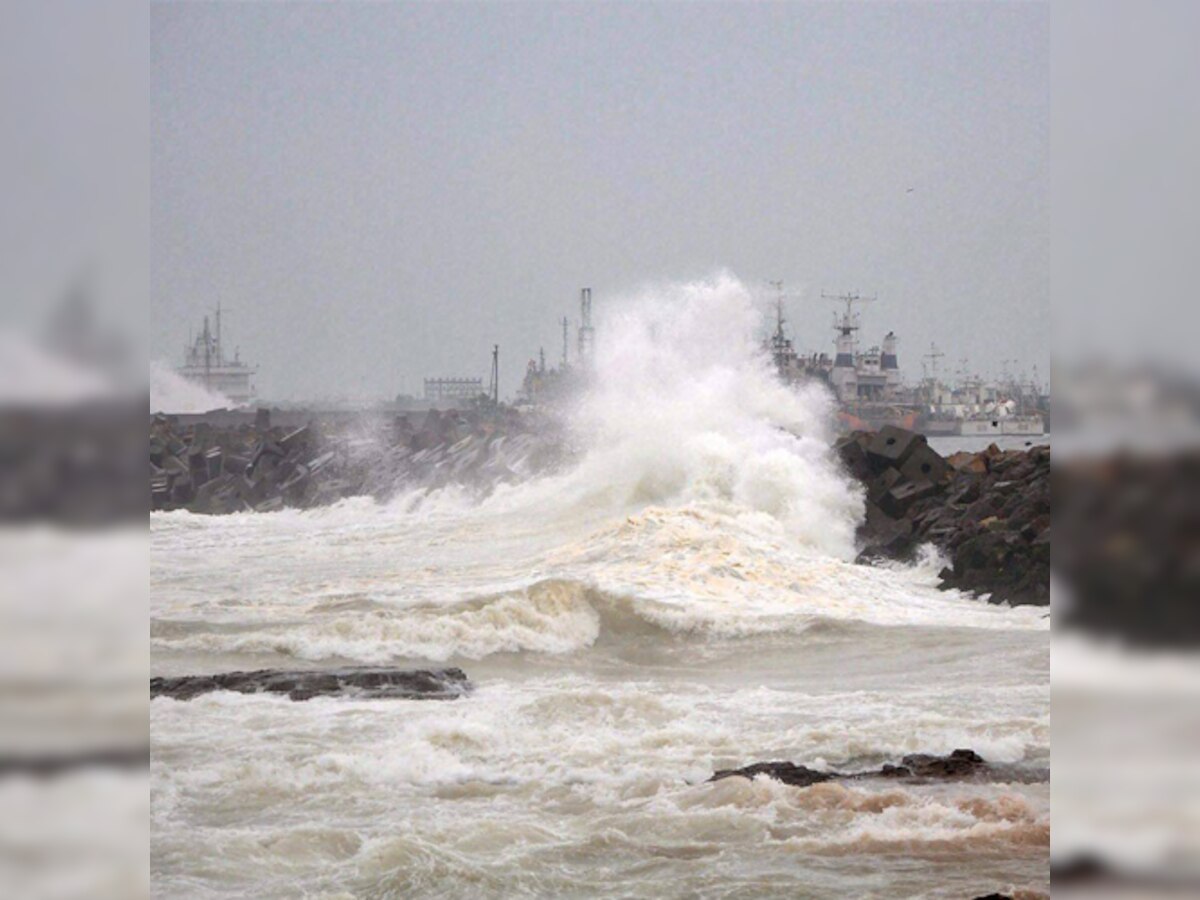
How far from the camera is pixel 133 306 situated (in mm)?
3285

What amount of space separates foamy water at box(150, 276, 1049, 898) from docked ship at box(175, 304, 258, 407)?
0.49 meters

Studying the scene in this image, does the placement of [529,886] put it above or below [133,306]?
below

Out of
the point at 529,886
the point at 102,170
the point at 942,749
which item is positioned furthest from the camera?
the point at 942,749

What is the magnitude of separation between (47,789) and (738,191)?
3.13 metres

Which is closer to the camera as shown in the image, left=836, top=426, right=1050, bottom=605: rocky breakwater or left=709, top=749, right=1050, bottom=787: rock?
left=709, top=749, right=1050, bottom=787: rock

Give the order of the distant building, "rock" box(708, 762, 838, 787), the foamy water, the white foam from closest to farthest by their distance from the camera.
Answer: the foamy water → "rock" box(708, 762, 838, 787) → the white foam → the distant building

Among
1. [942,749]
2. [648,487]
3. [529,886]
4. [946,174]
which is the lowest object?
[529,886]

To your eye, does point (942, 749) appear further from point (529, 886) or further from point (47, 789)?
point (47, 789)

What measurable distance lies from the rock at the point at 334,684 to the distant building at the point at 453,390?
0.97m

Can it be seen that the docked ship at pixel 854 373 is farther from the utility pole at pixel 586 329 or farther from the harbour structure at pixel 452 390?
the harbour structure at pixel 452 390

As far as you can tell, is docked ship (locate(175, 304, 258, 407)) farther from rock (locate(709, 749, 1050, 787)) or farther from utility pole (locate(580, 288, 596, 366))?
rock (locate(709, 749, 1050, 787))

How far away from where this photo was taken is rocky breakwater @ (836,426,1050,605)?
202 inches

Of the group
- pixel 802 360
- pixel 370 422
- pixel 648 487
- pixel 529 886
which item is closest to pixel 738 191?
pixel 802 360

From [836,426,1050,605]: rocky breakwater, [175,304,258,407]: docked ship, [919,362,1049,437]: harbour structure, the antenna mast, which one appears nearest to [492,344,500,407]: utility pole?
the antenna mast
